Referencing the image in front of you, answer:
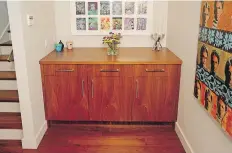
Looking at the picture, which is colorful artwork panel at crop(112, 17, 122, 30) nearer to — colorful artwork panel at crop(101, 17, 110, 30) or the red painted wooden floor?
colorful artwork panel at crop(101, 17, 110, 30)

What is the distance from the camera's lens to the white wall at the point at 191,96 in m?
1.76

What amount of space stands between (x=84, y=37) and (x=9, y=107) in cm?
143

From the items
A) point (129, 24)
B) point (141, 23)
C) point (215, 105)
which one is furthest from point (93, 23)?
point (215, 105)

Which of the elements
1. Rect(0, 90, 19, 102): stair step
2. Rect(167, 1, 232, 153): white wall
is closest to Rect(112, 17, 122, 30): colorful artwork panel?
Rect(167, 1, 232, 153): white wall

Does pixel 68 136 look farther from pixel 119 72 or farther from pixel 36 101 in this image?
pixel 119 72

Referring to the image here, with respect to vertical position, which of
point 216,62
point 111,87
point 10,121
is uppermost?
point 216,62

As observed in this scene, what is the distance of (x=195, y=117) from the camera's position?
2.18 metres

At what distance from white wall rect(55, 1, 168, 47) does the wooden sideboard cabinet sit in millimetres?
582

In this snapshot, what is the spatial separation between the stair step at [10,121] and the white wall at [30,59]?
0.57 feet

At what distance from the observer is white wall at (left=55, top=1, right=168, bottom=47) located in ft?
10.9

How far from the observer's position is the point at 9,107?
2748mm

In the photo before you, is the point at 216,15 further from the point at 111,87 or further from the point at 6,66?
the point at 6,66

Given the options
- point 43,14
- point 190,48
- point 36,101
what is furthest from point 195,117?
point 43,14

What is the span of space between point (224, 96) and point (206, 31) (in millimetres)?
569
